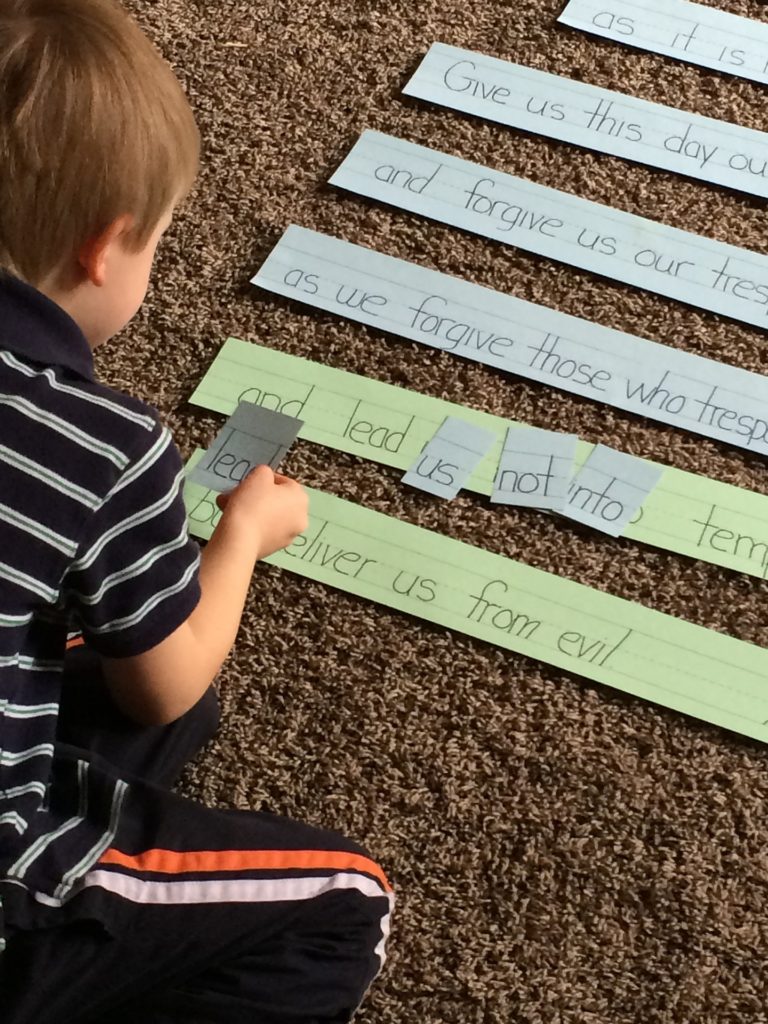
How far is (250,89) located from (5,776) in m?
0.76

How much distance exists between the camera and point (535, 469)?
89cm

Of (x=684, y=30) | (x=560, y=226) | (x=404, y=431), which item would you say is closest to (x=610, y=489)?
(x=404, y=431)

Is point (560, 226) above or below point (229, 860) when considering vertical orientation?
above

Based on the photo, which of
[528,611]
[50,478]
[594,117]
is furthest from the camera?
[594,117]

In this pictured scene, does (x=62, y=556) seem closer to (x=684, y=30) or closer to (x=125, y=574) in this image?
(x=125, y=574)

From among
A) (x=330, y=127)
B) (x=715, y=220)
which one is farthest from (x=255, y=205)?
(x=715, y=220)

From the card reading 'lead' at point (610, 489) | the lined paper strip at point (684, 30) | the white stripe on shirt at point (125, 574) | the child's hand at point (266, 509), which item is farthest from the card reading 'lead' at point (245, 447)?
the lined paper strip at point (684, 30)

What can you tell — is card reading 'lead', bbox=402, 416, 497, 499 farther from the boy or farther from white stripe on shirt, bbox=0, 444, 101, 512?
white stripe on shirt, bbox=0, 444, 101, 512

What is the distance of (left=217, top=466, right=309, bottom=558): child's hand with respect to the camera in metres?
0.72

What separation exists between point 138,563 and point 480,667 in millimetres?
334

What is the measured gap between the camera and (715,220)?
1017 millimetres

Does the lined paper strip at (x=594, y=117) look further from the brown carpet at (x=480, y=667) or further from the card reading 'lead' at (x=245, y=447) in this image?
the card reading 'lead' at (x=245, y=447)

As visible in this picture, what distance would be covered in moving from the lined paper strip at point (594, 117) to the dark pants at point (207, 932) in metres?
0.69

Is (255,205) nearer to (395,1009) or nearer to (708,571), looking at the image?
(708,571)
